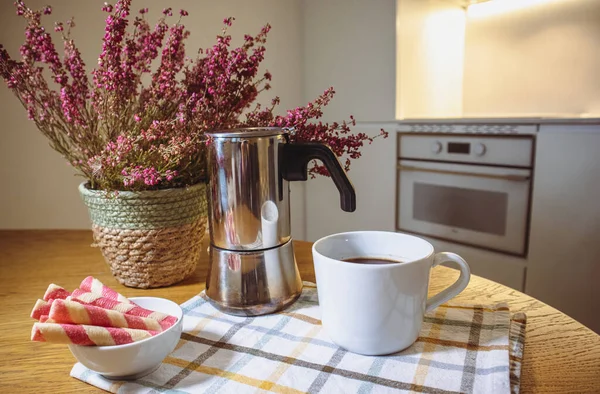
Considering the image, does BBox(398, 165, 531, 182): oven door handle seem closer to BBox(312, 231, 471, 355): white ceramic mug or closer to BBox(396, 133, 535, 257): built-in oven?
BBox(396, 133, 535, 257): built-in oven

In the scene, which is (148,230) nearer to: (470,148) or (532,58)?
(470,148)

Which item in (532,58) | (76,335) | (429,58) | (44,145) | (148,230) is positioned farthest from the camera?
(429,58)

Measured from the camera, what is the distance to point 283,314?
0.60 metres

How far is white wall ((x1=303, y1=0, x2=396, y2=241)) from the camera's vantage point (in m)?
2.04

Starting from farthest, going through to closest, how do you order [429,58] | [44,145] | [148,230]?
[429,58]
[44,145]
[148,230]

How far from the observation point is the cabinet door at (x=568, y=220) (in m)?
1.49

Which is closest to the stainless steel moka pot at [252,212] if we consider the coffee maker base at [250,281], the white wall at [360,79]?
the coffee maker base at [250,281]

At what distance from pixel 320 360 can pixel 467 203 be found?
1.48 m

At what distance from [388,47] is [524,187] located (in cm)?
83

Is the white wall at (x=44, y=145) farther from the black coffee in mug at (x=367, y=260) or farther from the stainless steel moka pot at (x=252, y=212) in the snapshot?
the black coffee in mug at (x=367, y=260)

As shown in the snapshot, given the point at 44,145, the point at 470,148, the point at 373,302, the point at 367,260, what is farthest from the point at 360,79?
the point at 373,302

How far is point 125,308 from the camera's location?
50 cm

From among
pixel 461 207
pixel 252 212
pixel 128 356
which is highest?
pixel 252 212

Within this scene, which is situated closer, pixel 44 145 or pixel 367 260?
pixel 367 260
